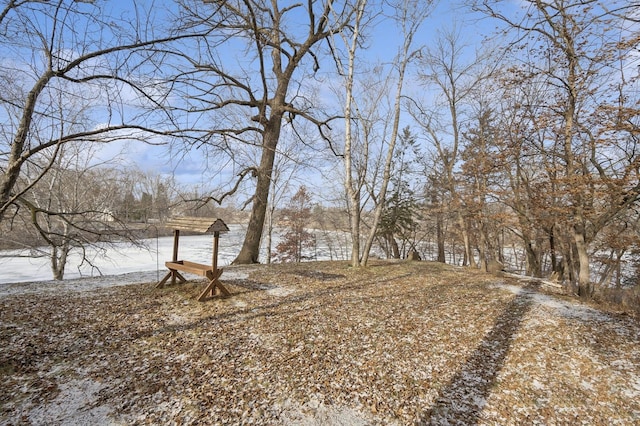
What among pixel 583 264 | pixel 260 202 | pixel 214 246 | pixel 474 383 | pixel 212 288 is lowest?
pixel 474 383

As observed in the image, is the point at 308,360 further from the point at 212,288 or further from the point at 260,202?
the point at 260,202

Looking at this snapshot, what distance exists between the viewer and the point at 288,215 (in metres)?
20.7

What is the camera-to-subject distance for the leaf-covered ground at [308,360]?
102 inches

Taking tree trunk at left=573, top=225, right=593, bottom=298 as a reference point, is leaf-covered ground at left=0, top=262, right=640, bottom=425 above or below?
below

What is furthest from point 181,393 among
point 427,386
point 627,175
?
point 627,175

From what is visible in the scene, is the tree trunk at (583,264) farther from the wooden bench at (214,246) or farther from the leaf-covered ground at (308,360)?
the wooden bench at (214,246)

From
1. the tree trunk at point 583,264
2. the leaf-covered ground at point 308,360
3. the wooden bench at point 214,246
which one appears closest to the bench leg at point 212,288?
the wooden bench at point 214,246

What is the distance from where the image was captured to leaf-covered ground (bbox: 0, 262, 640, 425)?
2584 millimetres

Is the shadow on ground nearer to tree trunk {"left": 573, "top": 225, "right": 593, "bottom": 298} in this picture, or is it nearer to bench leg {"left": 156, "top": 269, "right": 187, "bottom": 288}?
tree trunk {"left": 573, "top": 225, "right": 593, "bottom": 298}

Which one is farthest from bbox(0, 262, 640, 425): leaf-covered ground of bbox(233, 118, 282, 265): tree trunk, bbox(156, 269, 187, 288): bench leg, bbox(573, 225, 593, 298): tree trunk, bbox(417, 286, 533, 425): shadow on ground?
bbox(233, 118, 282, 265): tree trunk

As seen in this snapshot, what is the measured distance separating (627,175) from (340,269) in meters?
6.58

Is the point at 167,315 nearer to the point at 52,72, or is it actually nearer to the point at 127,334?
the point at 127,334

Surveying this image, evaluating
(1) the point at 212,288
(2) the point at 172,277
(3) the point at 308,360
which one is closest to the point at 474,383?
(3) the point at 308,360

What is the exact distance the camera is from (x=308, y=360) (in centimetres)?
339
